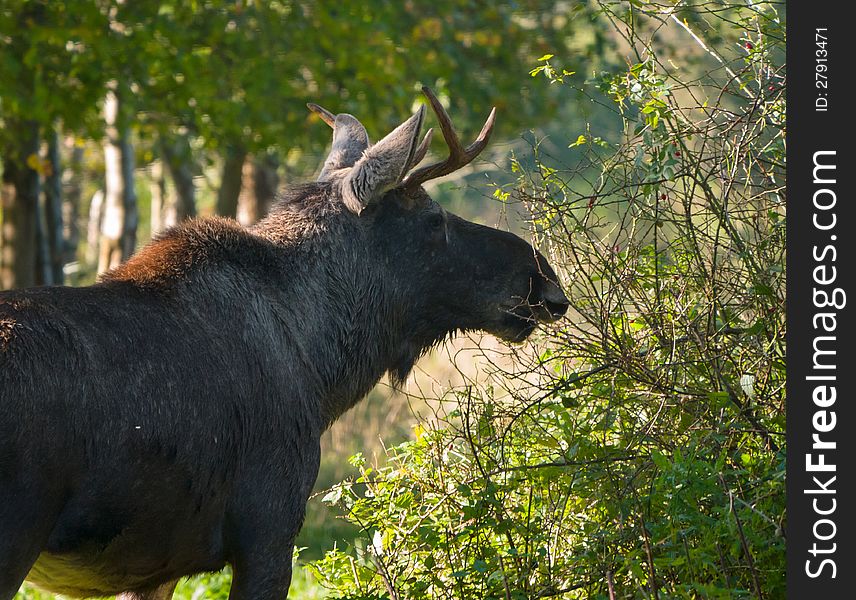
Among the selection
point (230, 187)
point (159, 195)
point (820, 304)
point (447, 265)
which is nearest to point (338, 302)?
point (447, 265)

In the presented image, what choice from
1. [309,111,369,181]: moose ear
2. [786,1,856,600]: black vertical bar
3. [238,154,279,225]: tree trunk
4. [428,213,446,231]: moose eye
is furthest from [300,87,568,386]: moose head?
[238,154,279,225]: tree trunk

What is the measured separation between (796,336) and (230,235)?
8.62 ft

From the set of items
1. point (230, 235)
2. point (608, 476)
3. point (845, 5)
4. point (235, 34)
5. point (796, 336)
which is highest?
point (235, 34)

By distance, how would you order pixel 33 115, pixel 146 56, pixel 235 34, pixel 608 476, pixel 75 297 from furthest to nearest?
pixel 235 34 → pixel 146 56 → pixel 33 115 → pixel 608 476 → pixel 75 297

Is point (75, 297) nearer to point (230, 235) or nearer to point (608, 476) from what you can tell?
point (230, 235)

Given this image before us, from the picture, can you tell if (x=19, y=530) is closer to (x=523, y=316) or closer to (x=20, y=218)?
(x=523, y=316)

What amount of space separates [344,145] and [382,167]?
2.77 ft

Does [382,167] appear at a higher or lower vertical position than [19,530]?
A: higher

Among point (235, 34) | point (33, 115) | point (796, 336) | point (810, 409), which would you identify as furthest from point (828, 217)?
point (235, 34)

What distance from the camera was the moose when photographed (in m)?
4.27

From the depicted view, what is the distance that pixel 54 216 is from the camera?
15.4 meters

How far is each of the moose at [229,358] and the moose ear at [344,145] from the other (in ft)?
0.05

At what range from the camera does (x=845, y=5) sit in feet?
15.9

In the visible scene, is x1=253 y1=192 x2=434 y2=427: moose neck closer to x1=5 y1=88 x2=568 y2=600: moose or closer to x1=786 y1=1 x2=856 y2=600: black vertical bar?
x1=5 y1=88 x2=568 y2=600: moose
